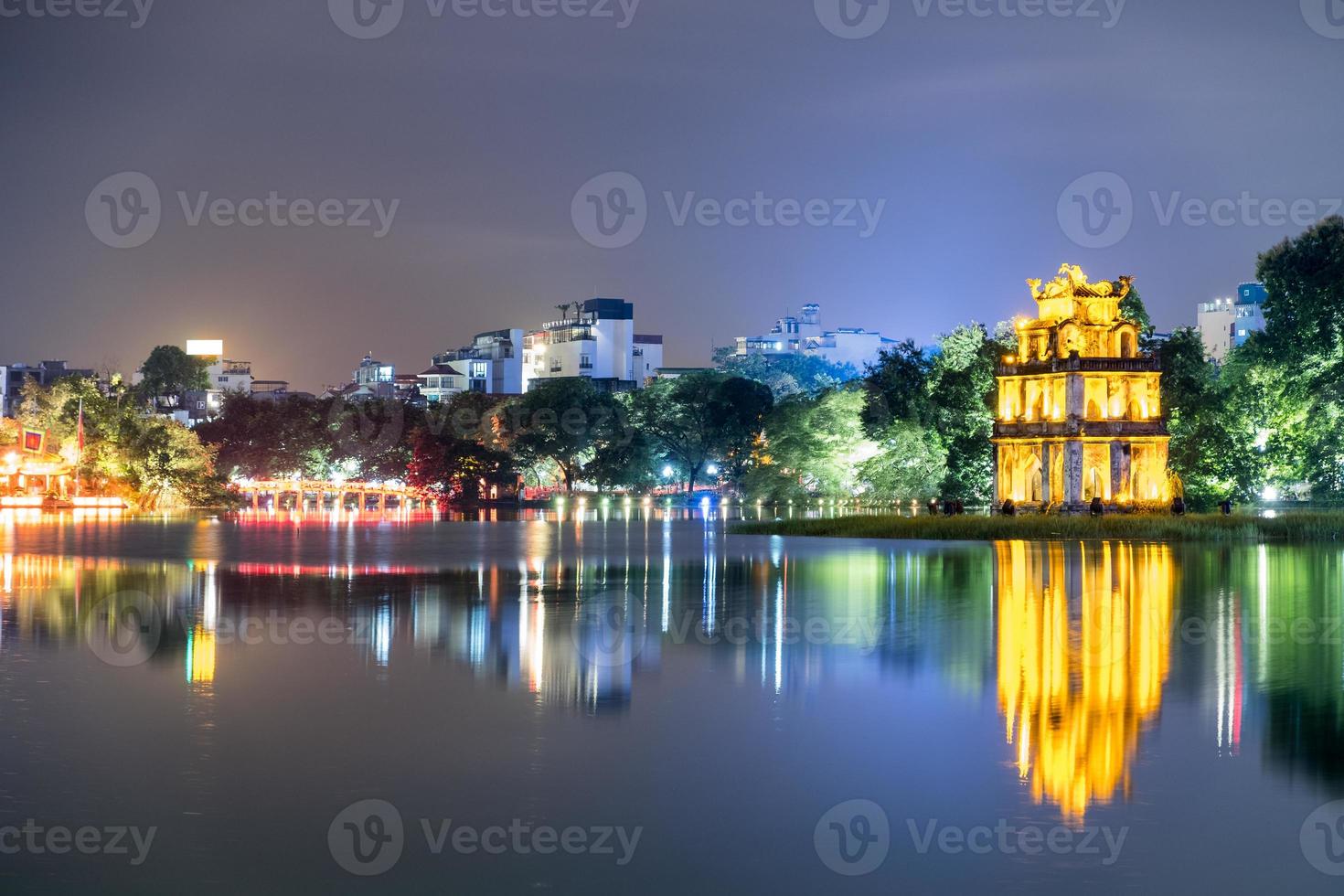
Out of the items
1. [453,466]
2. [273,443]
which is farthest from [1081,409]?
[273,443]

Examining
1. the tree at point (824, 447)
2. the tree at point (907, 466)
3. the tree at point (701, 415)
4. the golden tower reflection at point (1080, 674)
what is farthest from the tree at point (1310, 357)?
the tree at point (701, 415)

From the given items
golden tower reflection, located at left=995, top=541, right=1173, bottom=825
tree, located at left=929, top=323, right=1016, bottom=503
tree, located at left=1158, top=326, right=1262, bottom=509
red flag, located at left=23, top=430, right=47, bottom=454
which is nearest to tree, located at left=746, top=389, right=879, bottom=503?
tree, located at left=929, top=323, right=1016, bottom=503

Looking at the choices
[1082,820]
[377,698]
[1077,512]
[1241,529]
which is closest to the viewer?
[1082,820]

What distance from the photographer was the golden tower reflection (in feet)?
44.5

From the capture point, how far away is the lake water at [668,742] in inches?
432

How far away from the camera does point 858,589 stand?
108ft

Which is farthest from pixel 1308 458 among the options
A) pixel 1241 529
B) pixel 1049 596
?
pixel 1049 596

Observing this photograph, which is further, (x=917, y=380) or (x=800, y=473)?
(x=800, y=473)

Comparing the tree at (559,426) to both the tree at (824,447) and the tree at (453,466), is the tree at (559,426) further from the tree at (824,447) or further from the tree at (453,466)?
the tree at (824,447)

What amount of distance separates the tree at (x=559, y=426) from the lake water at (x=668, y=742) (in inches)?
4143

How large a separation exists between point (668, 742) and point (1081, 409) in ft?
198

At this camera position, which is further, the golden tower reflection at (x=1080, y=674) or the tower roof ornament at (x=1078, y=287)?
the tower roof ornament at (x=1078, y=287)

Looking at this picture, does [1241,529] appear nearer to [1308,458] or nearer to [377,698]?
[1308,458]

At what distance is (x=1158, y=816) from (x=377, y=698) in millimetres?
9007
